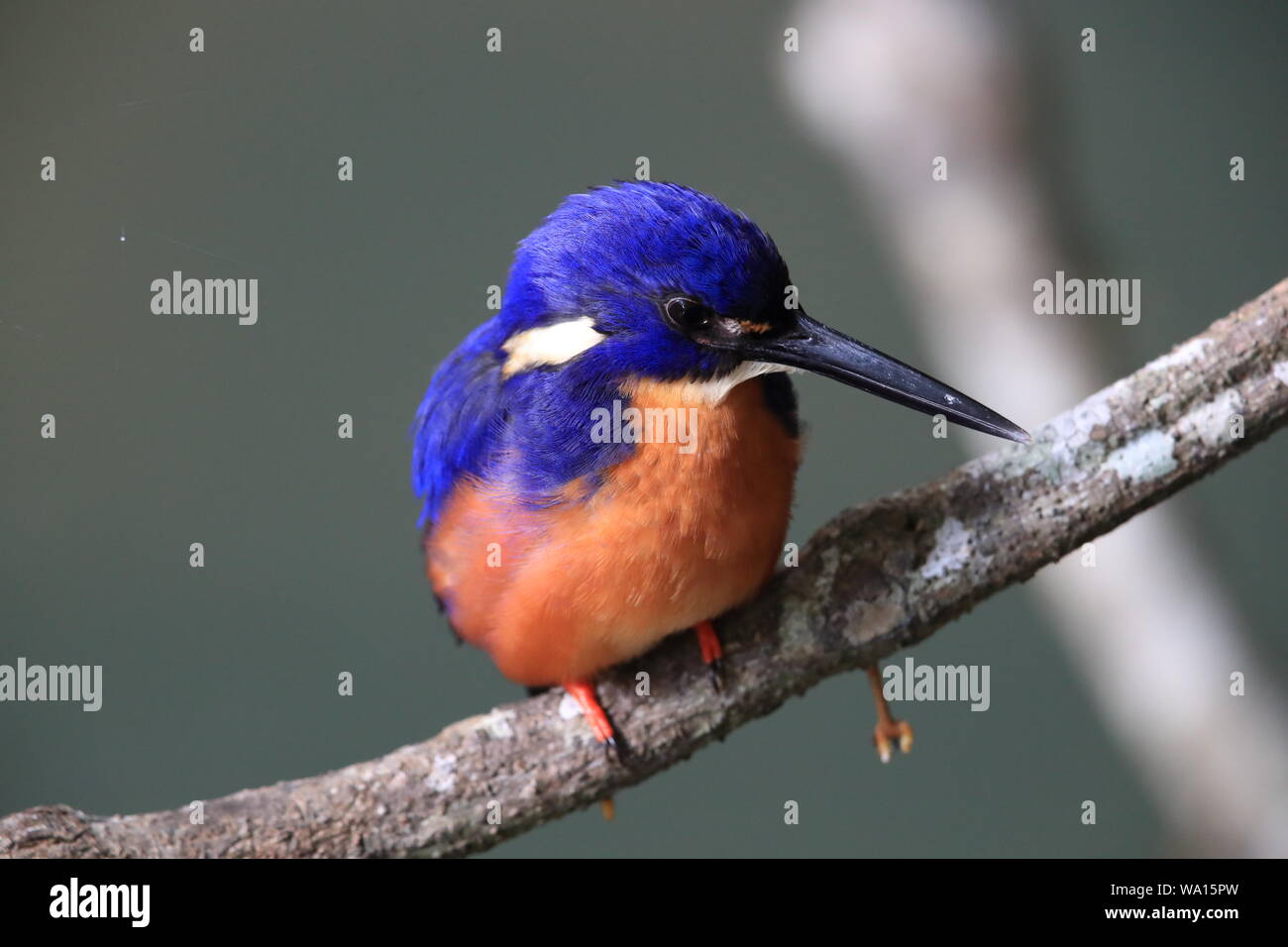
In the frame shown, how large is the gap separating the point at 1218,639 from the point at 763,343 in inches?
76.1

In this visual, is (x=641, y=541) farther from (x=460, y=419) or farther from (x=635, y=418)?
(x=460, y=419)

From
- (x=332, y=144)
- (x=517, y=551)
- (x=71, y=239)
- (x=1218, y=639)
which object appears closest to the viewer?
(x=517, y=551)

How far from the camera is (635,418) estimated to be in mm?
1737

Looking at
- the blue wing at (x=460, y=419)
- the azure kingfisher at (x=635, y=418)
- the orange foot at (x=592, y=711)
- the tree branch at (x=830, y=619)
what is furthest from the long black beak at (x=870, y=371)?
the orange foot at (x=592, y=711)

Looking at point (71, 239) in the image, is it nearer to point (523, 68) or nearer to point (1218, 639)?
point (523, 68)

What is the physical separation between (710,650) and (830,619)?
0.19m

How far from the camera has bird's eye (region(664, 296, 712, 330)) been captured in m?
1.68

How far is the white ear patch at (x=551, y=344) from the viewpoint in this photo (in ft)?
5.68

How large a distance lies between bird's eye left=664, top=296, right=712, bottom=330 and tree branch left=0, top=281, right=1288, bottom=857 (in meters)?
0.44

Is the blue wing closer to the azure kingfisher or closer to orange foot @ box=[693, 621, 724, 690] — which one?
the azure kingfisher

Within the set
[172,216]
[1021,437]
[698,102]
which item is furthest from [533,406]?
[698,102]

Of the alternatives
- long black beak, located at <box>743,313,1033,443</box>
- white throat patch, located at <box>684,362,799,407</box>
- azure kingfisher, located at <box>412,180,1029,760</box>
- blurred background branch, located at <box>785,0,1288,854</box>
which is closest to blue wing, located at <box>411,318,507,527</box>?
azure kingfisher, located at <box>412,180,1029,760</box>

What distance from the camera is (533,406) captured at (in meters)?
1.79

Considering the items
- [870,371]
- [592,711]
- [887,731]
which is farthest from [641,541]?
[887,731]
